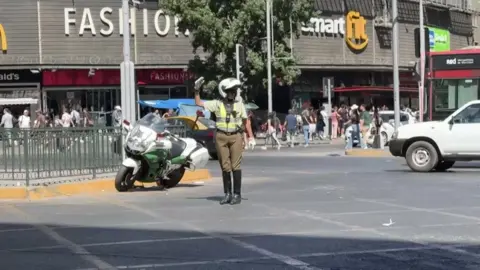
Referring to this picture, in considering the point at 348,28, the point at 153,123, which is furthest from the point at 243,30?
the point at 153,123

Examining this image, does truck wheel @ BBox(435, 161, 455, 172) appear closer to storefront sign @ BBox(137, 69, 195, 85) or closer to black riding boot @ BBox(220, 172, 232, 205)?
black riding boot @ BBox(220, 172, 232, 205)

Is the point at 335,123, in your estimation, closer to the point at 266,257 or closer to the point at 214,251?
the point at 214,251

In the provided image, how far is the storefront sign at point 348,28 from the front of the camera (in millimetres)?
46531

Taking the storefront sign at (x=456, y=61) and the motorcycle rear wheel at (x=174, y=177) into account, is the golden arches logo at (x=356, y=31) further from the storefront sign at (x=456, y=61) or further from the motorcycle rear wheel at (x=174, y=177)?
the motorcycle rear wheel at (x=174, y=177)

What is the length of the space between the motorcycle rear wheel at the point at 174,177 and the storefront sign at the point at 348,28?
3194 centimetres

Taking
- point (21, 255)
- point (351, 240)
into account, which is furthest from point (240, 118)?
point (21, 255)

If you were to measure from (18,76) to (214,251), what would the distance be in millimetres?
33170

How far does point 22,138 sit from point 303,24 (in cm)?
2748

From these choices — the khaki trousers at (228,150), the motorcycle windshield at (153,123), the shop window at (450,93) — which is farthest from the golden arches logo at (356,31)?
the khaki trousers at (228,150)

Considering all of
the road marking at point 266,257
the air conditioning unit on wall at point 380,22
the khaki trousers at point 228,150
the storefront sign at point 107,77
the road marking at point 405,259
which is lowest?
the road marking at point 405,259

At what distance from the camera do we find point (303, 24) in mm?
39688

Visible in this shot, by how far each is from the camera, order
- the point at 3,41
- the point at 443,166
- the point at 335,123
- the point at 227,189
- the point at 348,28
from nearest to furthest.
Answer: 1. the point at 227,189
2. the point at 443,166
3. the point at 3,41
4. the point at 335,123
5. the point at 348,28

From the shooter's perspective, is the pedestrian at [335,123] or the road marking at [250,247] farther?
the pedestrian at [335,123]

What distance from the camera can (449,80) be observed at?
22.4m
